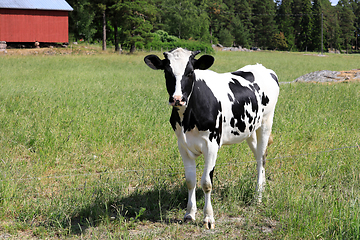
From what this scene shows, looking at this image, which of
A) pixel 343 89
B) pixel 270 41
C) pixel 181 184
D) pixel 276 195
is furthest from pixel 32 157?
pixel 270 41

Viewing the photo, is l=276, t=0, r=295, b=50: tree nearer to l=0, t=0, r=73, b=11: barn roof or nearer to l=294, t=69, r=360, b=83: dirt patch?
l=0, t=0, r=73, b=11: barn roof

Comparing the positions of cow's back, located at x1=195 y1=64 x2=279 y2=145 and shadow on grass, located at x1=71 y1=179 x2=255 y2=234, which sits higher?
cow's back, located at x1=195 y1=64 x2=279 y2=145

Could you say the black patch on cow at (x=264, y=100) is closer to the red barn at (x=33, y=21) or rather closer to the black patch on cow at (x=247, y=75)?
the black patch on cow at (x=247, y=75)

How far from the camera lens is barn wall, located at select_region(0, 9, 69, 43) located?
125ft

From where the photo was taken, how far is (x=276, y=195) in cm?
484

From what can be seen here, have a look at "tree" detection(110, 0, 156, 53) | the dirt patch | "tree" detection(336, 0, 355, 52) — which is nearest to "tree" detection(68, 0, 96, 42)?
"tree" detection(110, 0, 156, 53)

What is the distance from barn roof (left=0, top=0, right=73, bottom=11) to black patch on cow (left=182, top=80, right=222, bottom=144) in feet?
131

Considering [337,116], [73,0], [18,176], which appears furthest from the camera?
[73,0]

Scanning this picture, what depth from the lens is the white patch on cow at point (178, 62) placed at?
388 cm

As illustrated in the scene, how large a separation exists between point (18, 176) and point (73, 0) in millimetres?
56970

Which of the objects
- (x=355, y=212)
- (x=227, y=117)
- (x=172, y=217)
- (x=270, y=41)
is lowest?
(x=172, y=217)

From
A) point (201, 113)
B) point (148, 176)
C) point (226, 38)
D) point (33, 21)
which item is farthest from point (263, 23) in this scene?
point (201, 113)

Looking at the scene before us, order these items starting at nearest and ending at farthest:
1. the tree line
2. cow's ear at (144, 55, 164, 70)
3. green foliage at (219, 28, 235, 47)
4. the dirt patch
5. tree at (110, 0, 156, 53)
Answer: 1. cow's ear at (144, 55, 164, 70)
2. the dirt patch
3. tree at (110, 0, 156, 53)
4. the tree line
5. green foliage at (219, 28, 235, 47)

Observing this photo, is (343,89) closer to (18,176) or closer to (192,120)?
(192,120)
